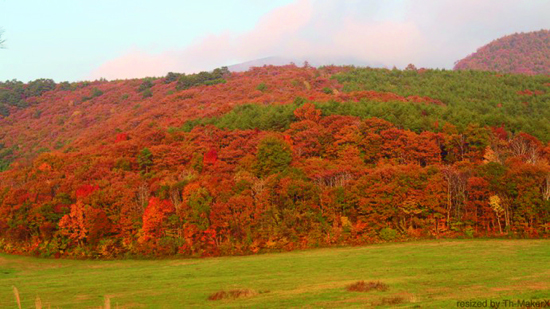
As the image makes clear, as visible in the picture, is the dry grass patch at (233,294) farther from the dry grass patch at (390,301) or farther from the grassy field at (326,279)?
the dry grass patch at (390,301)

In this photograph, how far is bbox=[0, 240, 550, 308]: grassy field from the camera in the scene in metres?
20.7

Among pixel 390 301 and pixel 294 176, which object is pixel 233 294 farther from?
pixel 294 176

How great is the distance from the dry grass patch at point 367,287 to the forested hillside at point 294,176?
1105 inches

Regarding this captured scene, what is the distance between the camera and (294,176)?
58.5 metres

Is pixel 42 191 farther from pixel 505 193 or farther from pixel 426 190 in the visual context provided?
pixel 505 193

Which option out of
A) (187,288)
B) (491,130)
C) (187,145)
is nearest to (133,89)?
(187,145)

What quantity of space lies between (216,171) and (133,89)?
3963 inches

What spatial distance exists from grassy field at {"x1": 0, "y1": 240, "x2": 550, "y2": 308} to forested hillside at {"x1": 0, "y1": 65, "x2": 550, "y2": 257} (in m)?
5.11

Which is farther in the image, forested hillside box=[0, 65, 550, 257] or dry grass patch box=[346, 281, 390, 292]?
forested hillside box=[0, 65, 550, 257]

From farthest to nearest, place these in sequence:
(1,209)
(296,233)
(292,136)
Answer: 1. (292,136)
2. (1,209)
3. (296,233)

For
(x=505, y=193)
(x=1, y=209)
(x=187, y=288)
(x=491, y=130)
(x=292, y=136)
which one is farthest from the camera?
(x=292, y=136)

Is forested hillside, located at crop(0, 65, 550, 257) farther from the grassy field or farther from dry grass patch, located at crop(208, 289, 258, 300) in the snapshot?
dry grass patch, located at crop(208, 289, 258, 300)

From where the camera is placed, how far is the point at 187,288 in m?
29.0

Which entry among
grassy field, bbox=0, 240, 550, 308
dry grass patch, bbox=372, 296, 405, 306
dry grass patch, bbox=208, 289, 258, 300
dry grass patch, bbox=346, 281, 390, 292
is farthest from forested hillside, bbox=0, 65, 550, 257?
dry grass patch, bbox=372, 296, 405, 306
